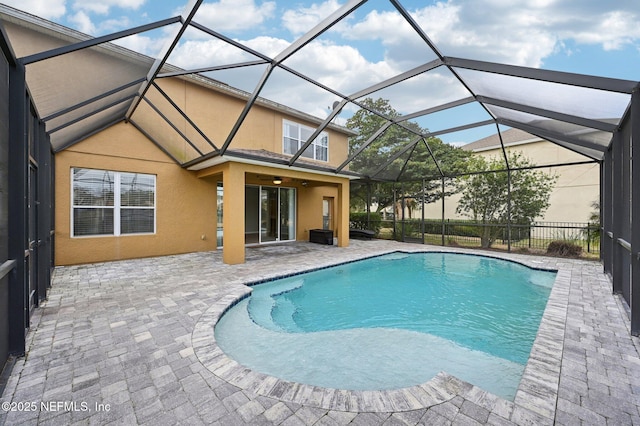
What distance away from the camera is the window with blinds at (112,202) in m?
7.38

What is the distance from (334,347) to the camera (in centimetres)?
352

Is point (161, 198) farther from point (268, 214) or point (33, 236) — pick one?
point (33, 236)

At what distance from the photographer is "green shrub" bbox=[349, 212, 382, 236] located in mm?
14797

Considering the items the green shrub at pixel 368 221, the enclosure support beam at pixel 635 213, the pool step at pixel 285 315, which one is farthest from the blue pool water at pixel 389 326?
the green shrub at pixel 368 221

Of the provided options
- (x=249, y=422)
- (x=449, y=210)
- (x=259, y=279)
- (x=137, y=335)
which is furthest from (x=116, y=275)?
(x=449, y=210)

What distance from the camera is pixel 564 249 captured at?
9.48 metres

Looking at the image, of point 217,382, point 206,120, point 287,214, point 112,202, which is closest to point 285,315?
point 217,382

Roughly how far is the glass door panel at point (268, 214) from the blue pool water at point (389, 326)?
195 inches

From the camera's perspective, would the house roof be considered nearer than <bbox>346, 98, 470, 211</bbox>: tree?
Yes

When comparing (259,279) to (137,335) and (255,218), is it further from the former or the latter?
(255,218)

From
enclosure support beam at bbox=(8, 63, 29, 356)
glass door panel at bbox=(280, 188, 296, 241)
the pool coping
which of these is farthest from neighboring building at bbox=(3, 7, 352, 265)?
the pool coping

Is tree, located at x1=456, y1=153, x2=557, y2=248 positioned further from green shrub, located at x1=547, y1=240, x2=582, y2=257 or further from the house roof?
the house roof

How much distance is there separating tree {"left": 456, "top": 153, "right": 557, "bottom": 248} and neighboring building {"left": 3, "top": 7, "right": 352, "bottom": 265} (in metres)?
5.86

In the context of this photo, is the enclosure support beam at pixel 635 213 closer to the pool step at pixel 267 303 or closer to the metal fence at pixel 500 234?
the pool step at pixel 267 303
